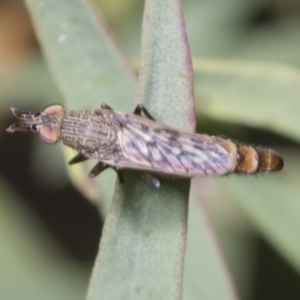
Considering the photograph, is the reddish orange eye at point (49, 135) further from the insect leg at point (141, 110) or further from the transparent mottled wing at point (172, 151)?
the insect leg at point (141, 110)

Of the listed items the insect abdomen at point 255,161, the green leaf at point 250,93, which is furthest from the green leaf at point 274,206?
the insect abdomen at point 255,161

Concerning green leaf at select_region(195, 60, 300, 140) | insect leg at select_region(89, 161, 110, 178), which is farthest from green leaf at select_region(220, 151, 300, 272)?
insect leg at select_region(89, 161, 110, 178)

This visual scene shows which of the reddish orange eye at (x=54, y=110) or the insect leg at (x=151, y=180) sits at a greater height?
the reddish orange eye at (x=54, y=110)

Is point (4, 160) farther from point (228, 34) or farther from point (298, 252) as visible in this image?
point (298, 252)

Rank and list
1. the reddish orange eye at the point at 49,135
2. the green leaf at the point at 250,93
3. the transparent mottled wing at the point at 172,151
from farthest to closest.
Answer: the green leaf at the point at 250,93 < the reddish orange eye at the point at 49,135 < the transparent mottled wing at the point at 172,151

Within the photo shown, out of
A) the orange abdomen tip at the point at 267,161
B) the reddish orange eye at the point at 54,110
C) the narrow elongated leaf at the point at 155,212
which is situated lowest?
the narrow elongated leaf at the point at 155,212

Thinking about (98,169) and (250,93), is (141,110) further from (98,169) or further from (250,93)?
(250,93)

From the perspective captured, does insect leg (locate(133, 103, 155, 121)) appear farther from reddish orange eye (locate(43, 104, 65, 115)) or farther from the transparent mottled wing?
reddish orange eye (locate(43, 104, 65, 115))
